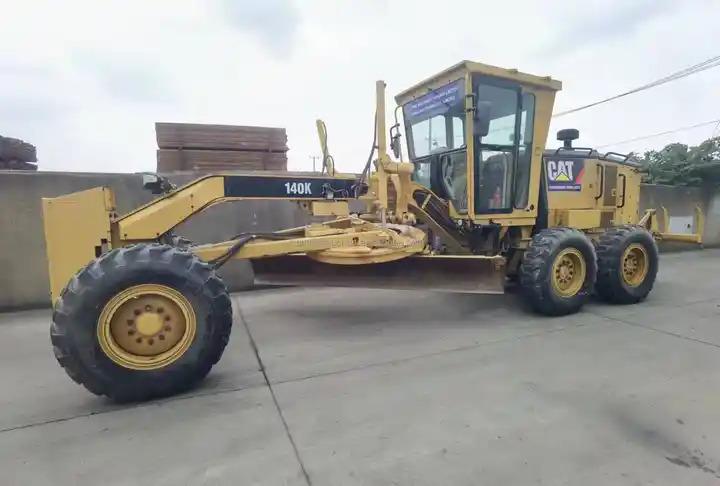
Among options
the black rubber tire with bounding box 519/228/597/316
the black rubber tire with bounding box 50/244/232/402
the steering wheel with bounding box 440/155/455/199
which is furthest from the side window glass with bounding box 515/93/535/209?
the black rubber tire with bounding box 50/244/232/402

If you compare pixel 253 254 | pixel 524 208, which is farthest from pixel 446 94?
pixel 253 254

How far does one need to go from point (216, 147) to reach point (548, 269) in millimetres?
4689

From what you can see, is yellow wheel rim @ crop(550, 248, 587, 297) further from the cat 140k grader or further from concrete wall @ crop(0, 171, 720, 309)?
concrete wall @ crop(0, 171, 720, 309)

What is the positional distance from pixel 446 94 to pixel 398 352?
2.92m

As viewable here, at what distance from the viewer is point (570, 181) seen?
5.40 meters

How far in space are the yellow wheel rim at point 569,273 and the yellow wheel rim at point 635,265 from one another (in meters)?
0.88

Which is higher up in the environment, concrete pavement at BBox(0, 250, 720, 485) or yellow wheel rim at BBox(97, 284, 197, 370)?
yellow wheel rim at BBox(97, 284, 197, 370)

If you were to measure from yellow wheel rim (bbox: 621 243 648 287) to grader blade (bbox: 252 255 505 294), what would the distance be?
1956 millimetres

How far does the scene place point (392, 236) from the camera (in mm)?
4172

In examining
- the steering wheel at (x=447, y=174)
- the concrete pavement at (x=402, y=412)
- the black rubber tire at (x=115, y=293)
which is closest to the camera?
the concrete pavement at (x=402, y=412)

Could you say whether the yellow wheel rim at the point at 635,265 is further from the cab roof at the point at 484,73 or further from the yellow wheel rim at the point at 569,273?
the cab roof at the point at 484,73

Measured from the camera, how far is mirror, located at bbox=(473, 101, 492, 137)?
452 cm

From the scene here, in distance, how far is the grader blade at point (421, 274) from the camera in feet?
14.5

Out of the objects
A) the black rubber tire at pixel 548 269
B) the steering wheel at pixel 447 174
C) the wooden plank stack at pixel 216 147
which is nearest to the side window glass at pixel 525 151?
the black rubber tire at pixel 548 269
